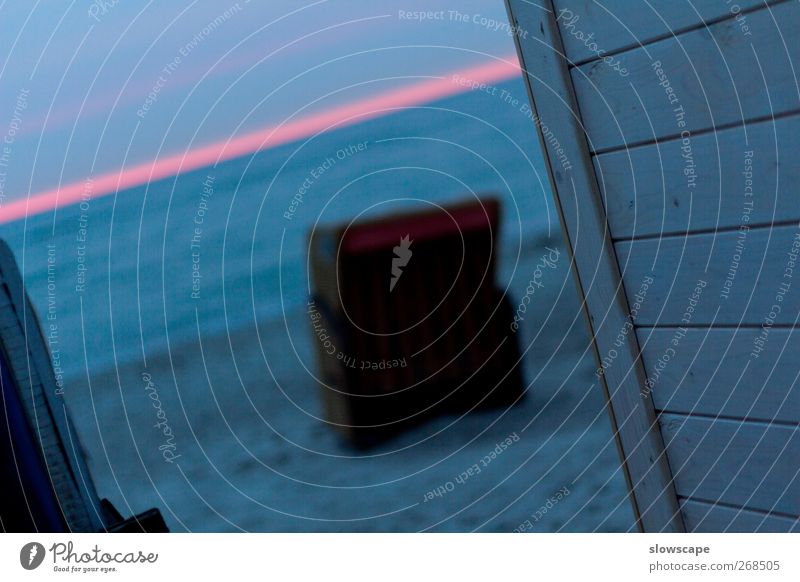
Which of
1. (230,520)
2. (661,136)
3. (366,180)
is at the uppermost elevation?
(366,180)

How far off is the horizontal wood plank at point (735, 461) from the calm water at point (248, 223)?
345 cm

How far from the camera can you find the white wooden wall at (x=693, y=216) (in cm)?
103

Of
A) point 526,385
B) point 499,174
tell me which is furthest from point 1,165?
point 499,174

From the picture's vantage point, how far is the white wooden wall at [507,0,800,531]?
40.5 inches

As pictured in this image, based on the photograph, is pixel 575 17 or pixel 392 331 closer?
pixel 575 17

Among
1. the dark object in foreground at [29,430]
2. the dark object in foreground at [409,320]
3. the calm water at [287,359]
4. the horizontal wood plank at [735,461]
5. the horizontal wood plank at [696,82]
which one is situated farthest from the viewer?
the dark object in foreground at [409,320]

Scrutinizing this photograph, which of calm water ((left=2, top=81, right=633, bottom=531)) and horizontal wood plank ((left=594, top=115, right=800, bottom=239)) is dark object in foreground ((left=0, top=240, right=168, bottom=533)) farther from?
horizontal wood plank ((left=594, top=115, right=800, bottom=239))

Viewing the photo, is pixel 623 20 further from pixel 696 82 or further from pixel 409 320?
pixel 409 320

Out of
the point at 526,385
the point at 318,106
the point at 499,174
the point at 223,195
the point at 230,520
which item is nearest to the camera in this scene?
the point at 230,520

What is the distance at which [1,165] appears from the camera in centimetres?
143

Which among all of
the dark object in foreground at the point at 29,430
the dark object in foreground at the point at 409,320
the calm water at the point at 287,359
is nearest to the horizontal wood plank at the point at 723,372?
the dark object in foreground at the point at 29,430

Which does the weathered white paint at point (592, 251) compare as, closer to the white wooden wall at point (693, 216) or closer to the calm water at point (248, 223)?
the white wooden wall at point (693, 216)
